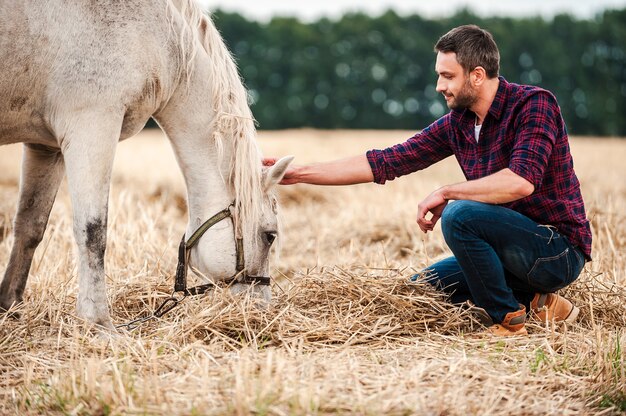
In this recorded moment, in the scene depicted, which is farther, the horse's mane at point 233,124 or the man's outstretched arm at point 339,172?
the man's outstretched arm at point 339,172

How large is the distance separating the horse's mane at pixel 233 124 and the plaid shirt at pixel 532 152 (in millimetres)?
1287

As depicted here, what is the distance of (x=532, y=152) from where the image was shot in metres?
3.72

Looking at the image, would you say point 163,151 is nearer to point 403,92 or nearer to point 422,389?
point 422,389

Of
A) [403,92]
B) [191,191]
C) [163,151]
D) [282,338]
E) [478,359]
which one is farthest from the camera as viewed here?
[403,92]

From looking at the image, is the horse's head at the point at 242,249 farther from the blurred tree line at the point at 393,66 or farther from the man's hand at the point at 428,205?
the blurred tree line at the point at 393,66

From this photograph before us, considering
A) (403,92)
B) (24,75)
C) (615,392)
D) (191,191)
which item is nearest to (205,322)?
(191,191)

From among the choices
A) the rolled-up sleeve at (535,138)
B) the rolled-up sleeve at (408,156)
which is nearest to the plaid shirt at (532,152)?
the rolled-up sleeve at (535,138)

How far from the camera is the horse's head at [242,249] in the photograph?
390 cm

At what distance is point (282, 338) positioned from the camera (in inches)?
140

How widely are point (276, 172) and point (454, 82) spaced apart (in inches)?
45.5

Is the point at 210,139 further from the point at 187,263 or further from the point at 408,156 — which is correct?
the point at 408,156

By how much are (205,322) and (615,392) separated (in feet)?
6.65

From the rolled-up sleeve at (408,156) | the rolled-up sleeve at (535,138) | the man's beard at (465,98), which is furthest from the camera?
the rolled-up sleeve at (408,156)

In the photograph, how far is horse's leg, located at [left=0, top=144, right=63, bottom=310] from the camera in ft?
13.1
